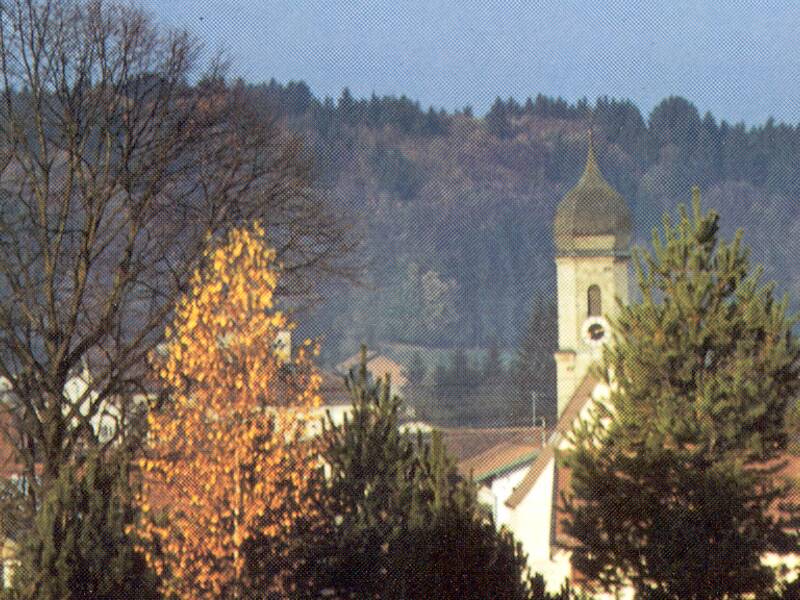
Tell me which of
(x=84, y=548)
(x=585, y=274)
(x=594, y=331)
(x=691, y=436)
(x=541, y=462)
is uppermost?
(x=585, y=274)

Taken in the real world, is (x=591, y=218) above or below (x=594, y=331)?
above

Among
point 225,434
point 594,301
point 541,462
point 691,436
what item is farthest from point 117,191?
point 594,301

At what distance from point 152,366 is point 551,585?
27.2 metres

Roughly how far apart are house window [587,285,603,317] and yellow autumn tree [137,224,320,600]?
58758 mm

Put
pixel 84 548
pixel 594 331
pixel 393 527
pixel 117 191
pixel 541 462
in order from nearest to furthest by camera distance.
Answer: pixel 84 548
pixel 393 527
pixel 117 191
pixel 541 462
pixel 594 331

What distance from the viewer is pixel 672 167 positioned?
17875 centimetres

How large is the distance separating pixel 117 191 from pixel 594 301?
57.8 metres

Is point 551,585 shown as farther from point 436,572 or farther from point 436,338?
point 436,338

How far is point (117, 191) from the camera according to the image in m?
30.2

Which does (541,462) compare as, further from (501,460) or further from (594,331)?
(594,331)

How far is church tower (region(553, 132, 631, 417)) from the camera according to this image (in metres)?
85.9

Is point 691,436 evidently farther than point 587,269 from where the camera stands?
No

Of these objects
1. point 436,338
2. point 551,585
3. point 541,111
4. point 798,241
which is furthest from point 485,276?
point 551,585

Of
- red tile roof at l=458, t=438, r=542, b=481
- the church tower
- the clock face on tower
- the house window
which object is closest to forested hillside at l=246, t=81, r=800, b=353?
the church tower
